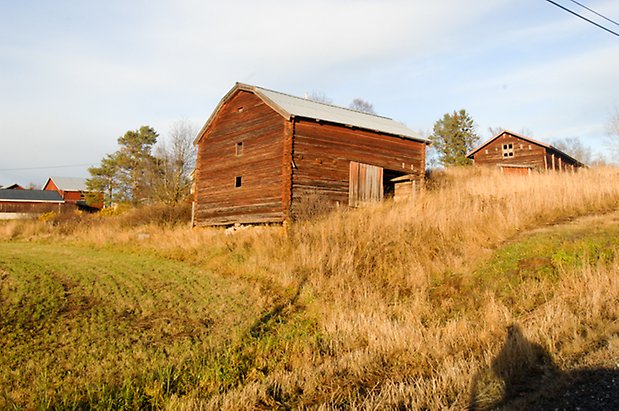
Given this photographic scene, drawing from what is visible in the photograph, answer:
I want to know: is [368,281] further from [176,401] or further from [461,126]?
[461,126]

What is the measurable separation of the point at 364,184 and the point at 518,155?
2031cm

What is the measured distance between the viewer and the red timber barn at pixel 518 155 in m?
33.1

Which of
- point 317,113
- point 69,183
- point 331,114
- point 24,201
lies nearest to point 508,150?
point 331,114

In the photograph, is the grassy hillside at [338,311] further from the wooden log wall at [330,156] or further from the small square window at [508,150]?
the small square window at [508,150]

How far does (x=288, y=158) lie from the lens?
59.9 feet

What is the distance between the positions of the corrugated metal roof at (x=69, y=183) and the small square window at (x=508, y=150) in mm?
59190

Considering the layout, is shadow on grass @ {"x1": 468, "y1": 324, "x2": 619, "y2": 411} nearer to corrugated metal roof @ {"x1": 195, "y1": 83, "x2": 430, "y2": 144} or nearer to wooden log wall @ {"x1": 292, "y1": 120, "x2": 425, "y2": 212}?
wooden log wall @ {"x1": 292, "y1": 120, "x2": 425, "y2": 212}

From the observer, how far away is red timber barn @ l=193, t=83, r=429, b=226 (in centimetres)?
1866

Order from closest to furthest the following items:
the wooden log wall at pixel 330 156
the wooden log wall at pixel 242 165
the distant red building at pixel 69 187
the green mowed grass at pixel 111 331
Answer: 1. the green mowed grass at pixel 111 331
2. the wooden log wall at pixel 330 156
3. the wooden log wall at pixel 242 165
4. the distant red building at pixel 69 187

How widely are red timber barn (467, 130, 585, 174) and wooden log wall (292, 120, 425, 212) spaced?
17038mm

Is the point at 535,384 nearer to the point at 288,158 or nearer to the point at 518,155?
the point at 288,158

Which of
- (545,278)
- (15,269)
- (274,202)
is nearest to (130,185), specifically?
(274,202)

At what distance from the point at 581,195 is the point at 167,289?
41.0ft

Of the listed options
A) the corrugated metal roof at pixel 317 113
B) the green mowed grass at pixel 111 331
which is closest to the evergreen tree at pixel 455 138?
the corrugated metal roof at pixel 317 113
